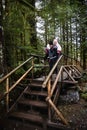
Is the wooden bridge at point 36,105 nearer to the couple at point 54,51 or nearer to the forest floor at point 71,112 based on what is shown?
the forest floor at point 71,112

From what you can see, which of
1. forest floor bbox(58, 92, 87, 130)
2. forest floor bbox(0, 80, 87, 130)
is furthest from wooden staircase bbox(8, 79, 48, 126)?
forest floor bbox(58, 92, 87, 130)

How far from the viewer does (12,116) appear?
6238 millimetres

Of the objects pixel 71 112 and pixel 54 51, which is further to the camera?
pixel 54 51

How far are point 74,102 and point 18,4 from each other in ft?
16.7

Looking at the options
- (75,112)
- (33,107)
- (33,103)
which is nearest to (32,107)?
(33,107)

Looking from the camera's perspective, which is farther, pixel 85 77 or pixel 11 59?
pixel 85 77

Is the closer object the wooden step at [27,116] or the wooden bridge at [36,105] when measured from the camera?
the wooden bridge at [36,105]

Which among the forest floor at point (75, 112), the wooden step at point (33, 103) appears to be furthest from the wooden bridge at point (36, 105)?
the forest floor at point (75, 112)

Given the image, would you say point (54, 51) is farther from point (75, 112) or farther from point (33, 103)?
point (75, 112)

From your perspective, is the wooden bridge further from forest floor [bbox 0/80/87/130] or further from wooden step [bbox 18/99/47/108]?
forest floor [bbox 0/80/87/130]

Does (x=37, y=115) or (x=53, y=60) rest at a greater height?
(x=53, y=60)

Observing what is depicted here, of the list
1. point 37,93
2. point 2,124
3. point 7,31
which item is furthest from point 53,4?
point 2,124

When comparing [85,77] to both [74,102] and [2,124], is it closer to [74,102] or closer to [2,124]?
[74,102]

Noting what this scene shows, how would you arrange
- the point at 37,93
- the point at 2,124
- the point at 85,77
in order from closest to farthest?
the point at 2,124
the point at 37,93
the point at 85,77
